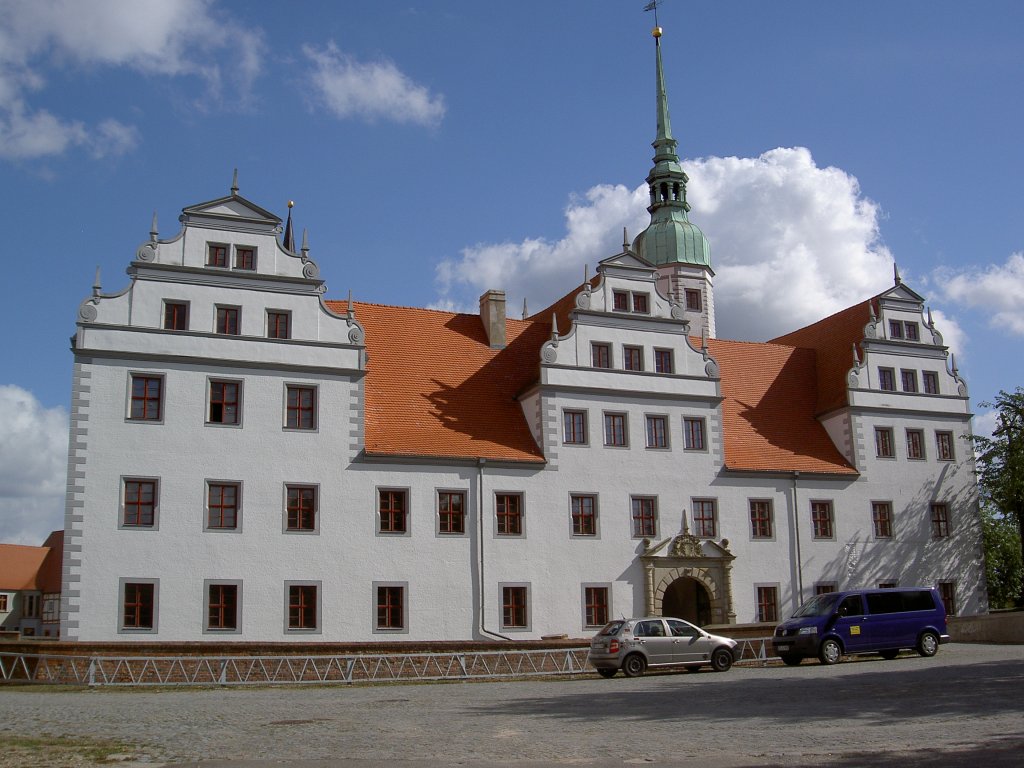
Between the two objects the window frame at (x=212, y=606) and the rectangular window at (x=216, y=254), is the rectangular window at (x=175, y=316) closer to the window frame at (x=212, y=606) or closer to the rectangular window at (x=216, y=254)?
the rectangular window at (x=216, y=254)

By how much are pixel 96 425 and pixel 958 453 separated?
111 feet

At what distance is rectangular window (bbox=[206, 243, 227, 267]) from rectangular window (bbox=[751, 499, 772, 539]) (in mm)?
20933

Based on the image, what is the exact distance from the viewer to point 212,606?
3180cm

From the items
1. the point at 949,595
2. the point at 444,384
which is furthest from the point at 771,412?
the point at 444,384

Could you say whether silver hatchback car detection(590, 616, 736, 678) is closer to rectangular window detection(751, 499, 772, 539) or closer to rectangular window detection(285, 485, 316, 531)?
rectangular window detection(285, 485, 316, 531)

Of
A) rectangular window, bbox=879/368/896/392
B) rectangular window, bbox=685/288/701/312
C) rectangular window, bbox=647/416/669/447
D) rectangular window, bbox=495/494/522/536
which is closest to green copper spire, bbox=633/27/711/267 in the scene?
rectangular window, bbox=685/288/701/312

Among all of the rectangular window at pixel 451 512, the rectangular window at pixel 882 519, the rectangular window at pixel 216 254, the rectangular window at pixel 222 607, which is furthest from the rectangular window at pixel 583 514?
the rectangular window at pixel 216 254

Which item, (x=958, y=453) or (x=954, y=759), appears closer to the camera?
(x=954, y=759)

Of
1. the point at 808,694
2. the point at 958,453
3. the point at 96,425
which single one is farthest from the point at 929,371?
the point at 96,425

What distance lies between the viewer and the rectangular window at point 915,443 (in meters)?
44.1

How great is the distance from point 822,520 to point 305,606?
20.3 metres

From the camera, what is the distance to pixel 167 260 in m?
33.5

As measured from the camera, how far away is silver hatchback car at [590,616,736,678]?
83.5 ft

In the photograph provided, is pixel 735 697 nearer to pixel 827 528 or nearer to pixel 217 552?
pixel 217 552
